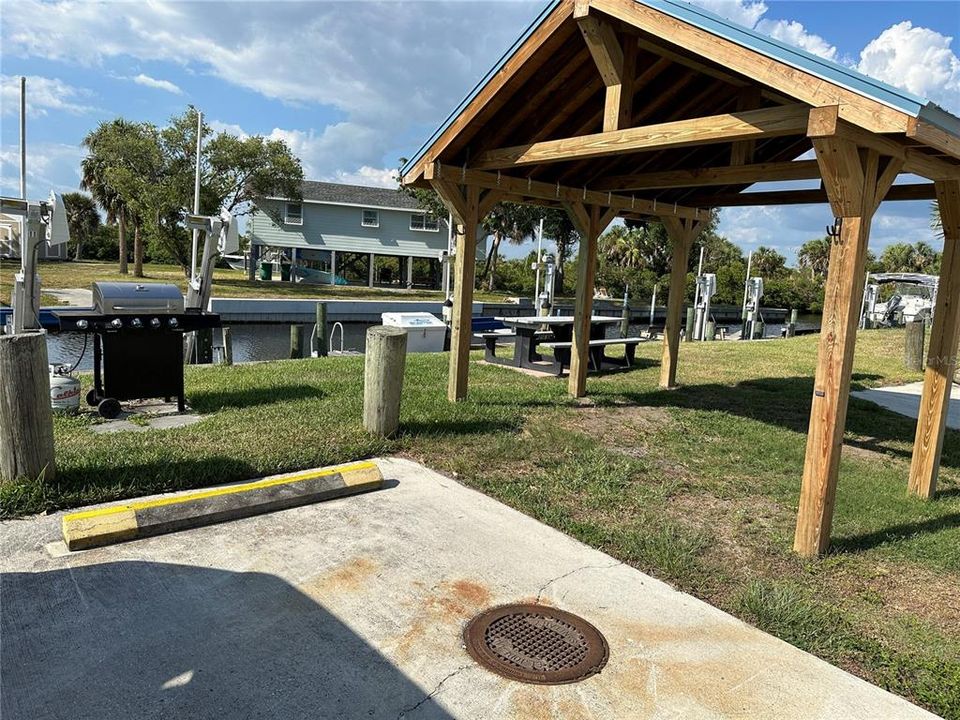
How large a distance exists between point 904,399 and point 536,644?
9297 millimetres

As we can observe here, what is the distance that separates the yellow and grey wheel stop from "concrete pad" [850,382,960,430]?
25.3 feet

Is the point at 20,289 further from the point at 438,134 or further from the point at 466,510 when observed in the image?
the point at 466,510

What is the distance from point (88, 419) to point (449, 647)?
4617 millimetres

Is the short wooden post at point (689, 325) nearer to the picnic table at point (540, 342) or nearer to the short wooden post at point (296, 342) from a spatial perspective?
the picnic table at point (540, 342)

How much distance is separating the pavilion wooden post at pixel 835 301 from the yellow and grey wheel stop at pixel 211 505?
297 centimetres

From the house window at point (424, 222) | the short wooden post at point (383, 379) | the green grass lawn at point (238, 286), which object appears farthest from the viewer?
the house window at point (424, 222)

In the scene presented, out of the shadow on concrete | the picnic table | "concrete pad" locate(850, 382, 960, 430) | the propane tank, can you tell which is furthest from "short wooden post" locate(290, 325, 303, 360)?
the shadow on concrete

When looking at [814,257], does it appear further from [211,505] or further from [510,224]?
[211,505]

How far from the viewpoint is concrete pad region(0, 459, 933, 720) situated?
2605mm

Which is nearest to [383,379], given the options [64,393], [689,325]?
[64,393]

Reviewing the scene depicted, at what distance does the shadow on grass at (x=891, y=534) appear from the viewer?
4.40 m

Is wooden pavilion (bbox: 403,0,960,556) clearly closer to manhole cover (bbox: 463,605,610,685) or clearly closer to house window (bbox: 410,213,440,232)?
manhole cover (bbox: 463,605,610,685)

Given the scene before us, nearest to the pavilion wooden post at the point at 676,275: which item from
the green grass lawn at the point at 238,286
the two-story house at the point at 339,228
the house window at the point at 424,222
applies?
the green grass lawn at the point at 238,286

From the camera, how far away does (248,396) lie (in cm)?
727
